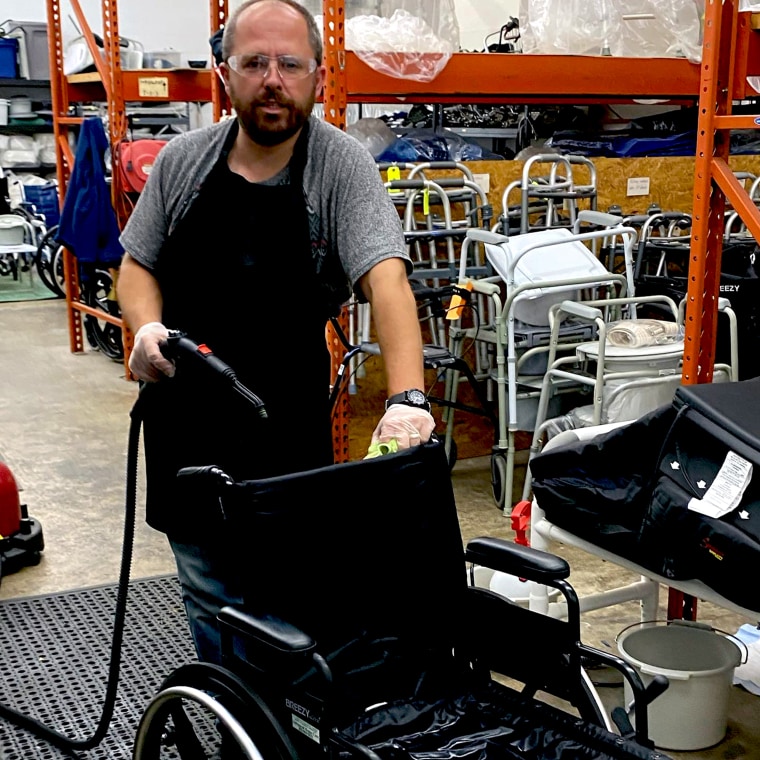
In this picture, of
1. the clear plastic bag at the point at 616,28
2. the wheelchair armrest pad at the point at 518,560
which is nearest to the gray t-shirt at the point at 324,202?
the wheelchair armrest pad at the point at 518,560

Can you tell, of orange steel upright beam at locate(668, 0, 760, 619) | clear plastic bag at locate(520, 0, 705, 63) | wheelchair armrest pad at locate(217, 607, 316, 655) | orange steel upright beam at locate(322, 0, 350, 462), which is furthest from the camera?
clear plastic bag at locate(520, 0, 705, 63)

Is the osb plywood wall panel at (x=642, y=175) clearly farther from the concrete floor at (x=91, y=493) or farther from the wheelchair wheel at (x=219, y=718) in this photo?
the wheelchair wheel at (x=219, y=718)

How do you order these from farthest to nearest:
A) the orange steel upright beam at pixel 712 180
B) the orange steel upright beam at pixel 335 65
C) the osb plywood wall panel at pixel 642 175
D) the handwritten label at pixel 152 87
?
the handwritten label at pixel 152 87
the osb plywood wall panel at pixel 642 175
the orange steel upright beam at pixel 335 65
the orange steel upright beam at pixel 712 180

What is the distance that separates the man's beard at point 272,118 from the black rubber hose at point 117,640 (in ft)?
1.82

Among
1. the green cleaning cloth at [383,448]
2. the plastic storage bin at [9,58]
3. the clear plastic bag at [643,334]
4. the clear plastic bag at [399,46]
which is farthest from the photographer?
the plastic storage bin at [9,58]

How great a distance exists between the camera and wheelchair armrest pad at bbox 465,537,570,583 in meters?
1.69

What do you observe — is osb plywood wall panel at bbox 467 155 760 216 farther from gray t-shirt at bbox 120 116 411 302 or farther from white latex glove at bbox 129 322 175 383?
white latex glove at bbox 129 322 175 383

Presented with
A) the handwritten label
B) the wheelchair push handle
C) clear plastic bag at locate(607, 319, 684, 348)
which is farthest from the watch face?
the handwritten label

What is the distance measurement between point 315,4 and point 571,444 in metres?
4.19

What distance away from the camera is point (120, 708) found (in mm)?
2527

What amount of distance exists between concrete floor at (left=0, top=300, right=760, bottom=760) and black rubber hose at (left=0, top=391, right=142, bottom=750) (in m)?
0.80

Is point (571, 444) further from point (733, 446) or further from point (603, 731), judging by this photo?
point (603, 731)

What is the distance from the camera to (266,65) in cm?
184

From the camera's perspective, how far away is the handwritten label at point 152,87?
5.41 m
